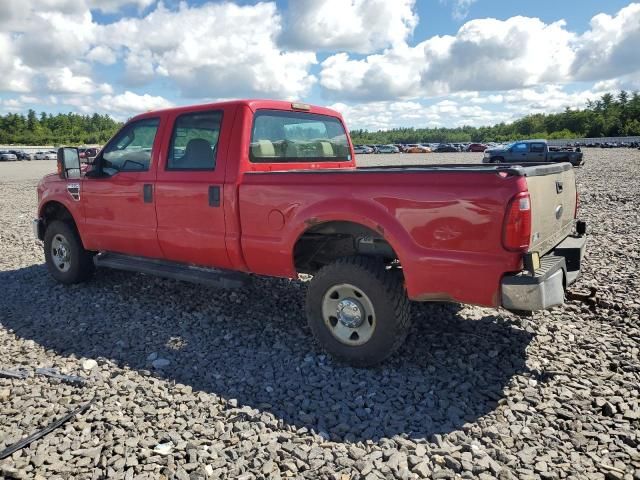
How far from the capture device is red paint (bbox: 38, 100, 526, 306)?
10.5 feet

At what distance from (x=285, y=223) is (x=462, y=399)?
6.05 feet

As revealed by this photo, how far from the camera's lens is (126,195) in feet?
17.1

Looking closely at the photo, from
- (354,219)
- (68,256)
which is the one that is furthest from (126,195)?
(354,219)

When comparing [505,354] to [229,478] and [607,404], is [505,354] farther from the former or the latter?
[229,478]

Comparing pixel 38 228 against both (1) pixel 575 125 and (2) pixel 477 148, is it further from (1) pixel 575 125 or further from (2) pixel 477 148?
(1) pixel 575 125

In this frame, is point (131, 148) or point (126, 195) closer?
point (126, 195)

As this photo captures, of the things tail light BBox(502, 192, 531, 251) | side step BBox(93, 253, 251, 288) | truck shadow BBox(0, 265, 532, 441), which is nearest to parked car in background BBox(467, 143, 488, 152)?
truck shadow BBox(0, 265, 532, 441)

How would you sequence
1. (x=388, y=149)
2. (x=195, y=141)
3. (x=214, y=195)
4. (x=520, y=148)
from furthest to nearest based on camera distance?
(x=388, y=149), (x=520, y=148), (x=195, y=141), (x=214, y=195)

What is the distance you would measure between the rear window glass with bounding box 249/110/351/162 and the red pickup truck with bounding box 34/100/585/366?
16 millimetres

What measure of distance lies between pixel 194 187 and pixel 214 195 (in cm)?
26

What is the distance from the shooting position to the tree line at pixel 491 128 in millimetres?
85500

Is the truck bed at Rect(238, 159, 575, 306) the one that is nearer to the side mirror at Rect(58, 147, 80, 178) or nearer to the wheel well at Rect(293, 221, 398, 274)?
the wheel well at Rect(293, 221, 398, 274)

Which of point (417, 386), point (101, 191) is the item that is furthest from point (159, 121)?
point (417, 386)

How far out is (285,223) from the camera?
13.3 feet
